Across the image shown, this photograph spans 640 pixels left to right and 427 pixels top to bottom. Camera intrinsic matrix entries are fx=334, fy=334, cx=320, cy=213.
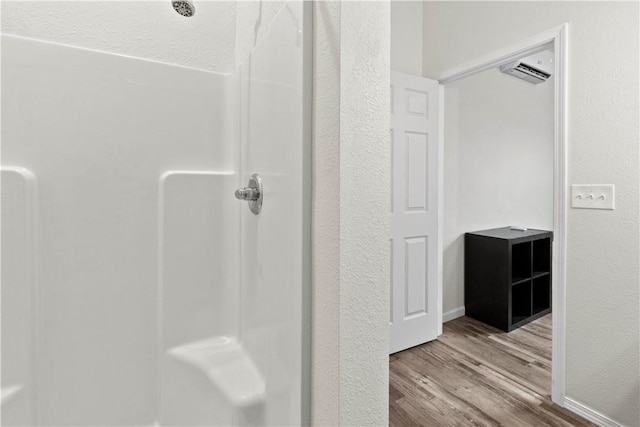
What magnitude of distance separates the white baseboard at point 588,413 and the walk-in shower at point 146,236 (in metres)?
1.67

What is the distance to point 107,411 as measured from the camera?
3.66 ft

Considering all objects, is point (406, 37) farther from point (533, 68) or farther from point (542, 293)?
point (542, 293)

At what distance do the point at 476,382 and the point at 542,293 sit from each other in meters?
1.70

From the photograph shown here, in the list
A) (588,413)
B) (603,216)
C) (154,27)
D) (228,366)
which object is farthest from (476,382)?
(154,27)

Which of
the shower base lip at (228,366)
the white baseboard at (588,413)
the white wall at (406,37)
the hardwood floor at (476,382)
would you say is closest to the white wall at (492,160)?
the white wall at (406,37)

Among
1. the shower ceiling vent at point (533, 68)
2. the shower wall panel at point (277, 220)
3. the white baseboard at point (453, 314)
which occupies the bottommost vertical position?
the white baseboard at point (453, 314)

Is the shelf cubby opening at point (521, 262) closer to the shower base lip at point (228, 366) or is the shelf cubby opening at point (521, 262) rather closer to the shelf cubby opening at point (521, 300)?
the shelf cubby opening at point (521, 300)

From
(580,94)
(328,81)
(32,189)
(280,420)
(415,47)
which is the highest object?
(415,47)

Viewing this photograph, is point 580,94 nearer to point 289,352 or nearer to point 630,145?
point 630,145

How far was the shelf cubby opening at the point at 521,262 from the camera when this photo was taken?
2863mm

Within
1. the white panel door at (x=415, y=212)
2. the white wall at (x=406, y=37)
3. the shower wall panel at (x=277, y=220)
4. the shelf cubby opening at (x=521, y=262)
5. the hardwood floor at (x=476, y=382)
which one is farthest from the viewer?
the shelf cubby opening at (x=521, y=262)

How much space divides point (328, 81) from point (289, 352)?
0.61 meters

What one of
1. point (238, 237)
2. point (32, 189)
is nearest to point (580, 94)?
point (238, 237)

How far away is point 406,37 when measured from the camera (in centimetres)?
251
